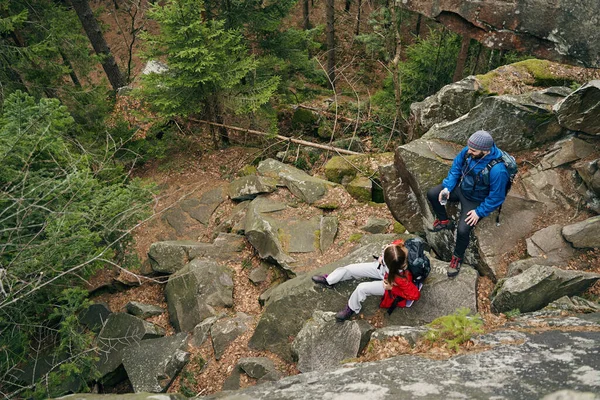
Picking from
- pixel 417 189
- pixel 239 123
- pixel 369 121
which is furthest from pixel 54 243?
pixel 369 121

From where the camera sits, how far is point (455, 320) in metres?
4.82

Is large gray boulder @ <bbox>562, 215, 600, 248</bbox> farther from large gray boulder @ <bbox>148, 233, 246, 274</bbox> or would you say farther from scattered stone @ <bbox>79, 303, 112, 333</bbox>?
scattered stone @ <bbox>79, 303, 112, 333</bbox>

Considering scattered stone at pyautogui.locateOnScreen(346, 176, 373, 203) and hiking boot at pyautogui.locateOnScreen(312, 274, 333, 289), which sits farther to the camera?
scattered stone at pyautogui.locateOnScreen(346, 176, 373, 203)

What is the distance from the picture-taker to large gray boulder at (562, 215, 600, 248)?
6324 millimetres

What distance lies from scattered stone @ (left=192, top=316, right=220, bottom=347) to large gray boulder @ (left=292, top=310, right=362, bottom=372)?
2.09 m

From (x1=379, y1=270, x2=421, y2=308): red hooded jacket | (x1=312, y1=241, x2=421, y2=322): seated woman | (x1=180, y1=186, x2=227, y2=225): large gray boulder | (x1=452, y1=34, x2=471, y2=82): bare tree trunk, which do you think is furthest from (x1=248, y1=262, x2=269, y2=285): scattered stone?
(x1=452, y1=34, x2=471, y2=82): bare tree trunk

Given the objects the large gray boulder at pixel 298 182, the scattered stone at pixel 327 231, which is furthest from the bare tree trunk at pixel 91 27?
the scattered stone at pixel 327 231

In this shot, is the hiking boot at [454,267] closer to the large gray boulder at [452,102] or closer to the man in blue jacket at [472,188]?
the man in blue jacket at [472,188]

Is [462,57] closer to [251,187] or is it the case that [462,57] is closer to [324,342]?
[251,187]

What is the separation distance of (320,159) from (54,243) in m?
9.27

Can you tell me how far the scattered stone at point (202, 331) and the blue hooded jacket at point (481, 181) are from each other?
519 cm

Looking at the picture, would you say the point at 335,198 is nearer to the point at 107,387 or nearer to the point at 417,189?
the point at 417,189

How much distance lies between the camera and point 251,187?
1180cm

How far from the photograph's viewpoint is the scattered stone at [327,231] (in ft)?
31.0
